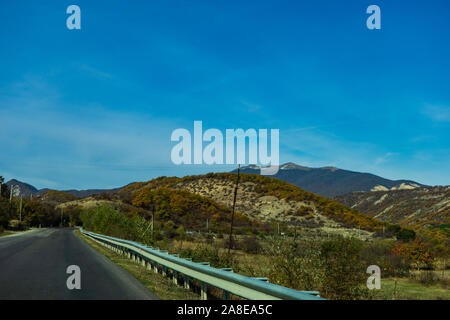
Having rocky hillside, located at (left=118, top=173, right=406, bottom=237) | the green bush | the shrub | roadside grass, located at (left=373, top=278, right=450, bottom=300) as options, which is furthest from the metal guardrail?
rocky hillside, located at (left=118, top=173, right=406, bottom=237)

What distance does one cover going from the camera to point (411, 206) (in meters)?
107

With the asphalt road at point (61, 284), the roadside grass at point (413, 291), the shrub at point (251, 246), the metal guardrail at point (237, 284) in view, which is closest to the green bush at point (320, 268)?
the metal guardrail at point (237, 284)

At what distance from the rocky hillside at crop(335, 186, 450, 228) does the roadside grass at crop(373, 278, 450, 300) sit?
198 ft

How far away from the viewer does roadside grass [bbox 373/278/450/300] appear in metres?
16.5

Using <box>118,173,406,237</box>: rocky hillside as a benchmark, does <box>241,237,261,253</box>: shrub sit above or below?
below

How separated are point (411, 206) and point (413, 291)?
96469mm

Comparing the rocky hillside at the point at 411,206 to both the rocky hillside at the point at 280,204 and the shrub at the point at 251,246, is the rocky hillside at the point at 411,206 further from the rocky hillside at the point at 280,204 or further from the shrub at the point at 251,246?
the shrub at the point at 251,246

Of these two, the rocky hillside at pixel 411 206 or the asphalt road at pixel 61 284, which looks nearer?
the asphalt road at pixel 61 284

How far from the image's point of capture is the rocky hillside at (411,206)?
284ft

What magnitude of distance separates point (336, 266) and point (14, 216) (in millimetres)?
94179

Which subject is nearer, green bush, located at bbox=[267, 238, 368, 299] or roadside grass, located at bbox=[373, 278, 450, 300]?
green bush, located at bbox=[267, 238, 368, 299]

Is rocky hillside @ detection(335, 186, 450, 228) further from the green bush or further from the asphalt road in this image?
the asphalt road

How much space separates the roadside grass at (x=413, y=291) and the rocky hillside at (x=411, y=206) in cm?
6048
